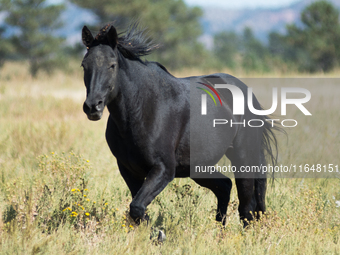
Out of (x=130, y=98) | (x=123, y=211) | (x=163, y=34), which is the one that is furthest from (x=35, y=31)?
(x=130, y=98)

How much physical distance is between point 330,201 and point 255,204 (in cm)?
103

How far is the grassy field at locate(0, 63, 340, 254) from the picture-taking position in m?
3.58

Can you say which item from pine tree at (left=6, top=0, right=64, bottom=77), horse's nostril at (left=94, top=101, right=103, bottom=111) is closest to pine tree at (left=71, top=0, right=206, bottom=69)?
pine tree at (left=6, top=0, right=64, bottom=77)

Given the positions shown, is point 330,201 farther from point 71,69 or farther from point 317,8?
point 317,8

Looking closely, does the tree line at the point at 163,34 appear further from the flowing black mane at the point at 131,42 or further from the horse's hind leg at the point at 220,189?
the flowing black mane at the point at 131,42

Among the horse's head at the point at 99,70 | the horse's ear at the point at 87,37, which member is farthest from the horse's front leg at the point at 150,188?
the horse's ear at the point at 87,37

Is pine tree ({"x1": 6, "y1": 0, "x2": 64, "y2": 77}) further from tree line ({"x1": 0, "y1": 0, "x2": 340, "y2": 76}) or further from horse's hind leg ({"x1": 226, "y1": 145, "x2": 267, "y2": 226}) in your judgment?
horse's hind leg ({"x1": 226, "y1": 145, "x2": 267, "y2": 226})

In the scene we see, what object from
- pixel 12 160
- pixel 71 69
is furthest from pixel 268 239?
pixel 71 69

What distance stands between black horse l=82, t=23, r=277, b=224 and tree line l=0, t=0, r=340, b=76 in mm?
20301

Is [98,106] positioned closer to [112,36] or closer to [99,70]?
[99,70]

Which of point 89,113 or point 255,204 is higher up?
point 89,113

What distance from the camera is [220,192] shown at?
480cm

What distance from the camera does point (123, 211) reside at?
Result: 4.86m

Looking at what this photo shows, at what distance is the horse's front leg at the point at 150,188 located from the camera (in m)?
3.51
